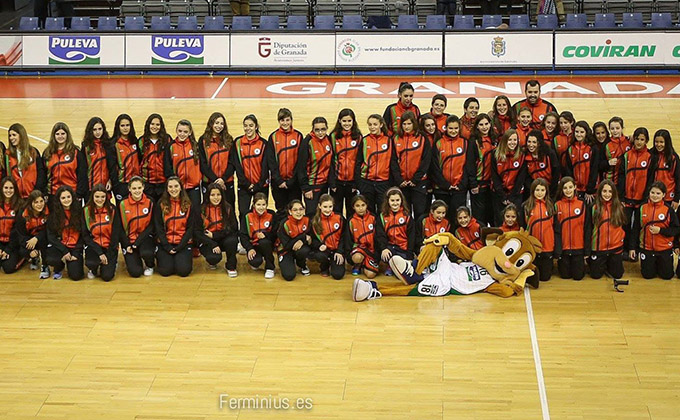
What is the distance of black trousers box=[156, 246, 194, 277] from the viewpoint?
1166cm

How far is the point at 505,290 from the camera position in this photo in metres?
11.0

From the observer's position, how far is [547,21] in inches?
909

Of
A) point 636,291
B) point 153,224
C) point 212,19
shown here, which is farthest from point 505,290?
point 212,19

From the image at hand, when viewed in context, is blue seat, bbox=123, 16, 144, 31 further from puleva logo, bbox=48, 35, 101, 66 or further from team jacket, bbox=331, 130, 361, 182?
team jacket, bbox=331, 130, 361, 182

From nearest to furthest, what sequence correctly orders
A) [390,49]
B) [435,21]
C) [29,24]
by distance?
[390,49] → [435,21] → [29,24]

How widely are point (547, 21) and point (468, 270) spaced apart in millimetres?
13278

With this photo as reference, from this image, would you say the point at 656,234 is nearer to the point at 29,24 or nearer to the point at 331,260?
the point at 331,260

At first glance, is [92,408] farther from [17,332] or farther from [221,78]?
[221,78]

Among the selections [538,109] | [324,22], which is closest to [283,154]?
[538,109]

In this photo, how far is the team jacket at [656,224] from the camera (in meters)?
11.3

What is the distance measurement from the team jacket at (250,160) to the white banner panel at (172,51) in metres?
11.0

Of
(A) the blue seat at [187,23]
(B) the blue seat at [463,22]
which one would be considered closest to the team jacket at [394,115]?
(B) the blue seat at [463,22]

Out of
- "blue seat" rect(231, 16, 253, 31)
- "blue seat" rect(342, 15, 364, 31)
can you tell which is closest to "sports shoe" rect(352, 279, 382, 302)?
"blue seat" rect(342, 15, 364, 31)

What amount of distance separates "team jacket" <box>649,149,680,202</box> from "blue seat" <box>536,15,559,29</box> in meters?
11.6
